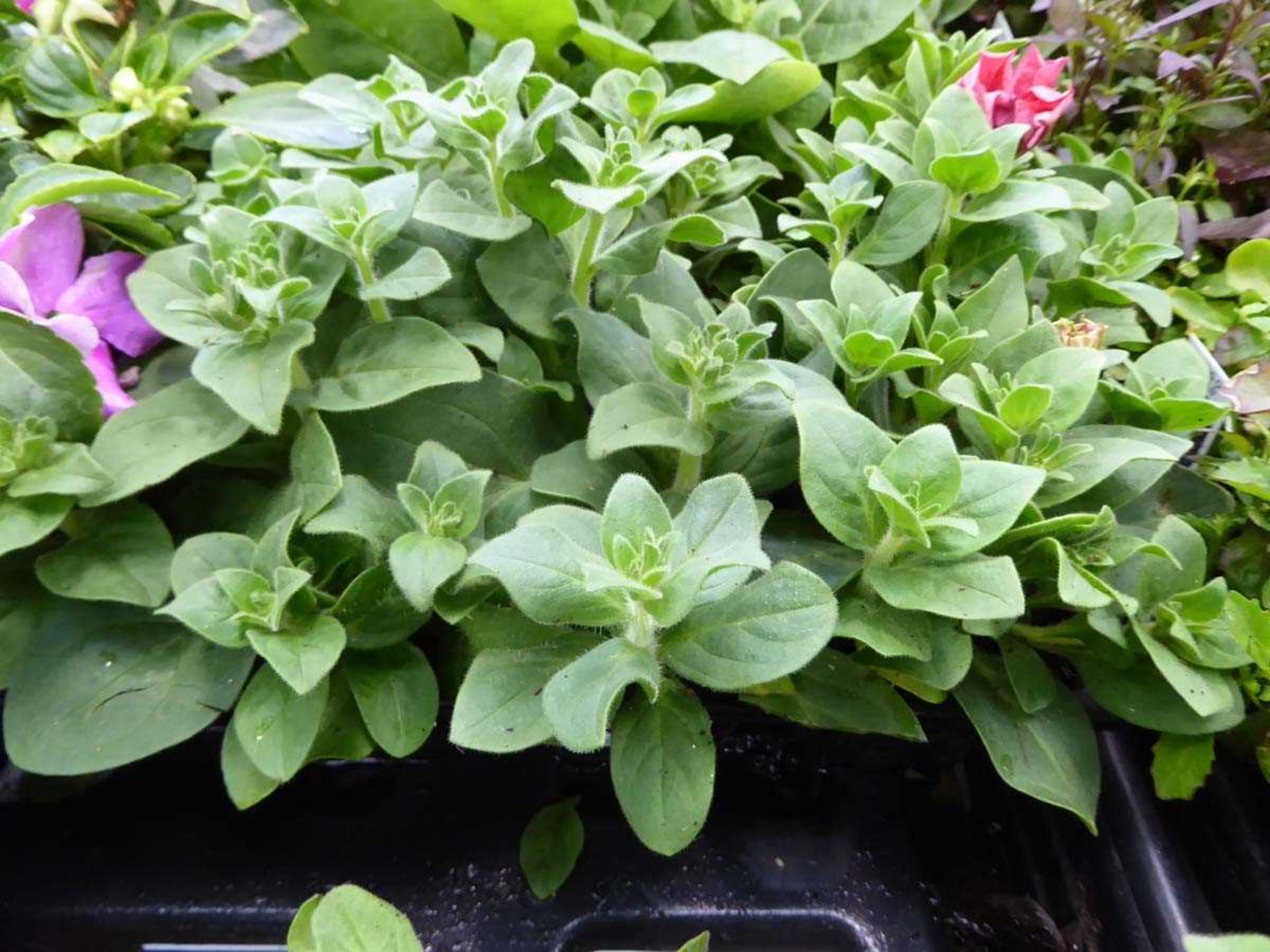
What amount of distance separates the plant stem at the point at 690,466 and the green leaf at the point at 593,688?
149 mm

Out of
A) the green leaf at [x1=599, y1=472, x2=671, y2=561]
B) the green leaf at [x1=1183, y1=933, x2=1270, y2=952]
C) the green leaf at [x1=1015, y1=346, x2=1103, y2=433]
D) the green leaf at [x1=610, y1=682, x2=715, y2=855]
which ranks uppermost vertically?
the green leaf at [x1=1015, y1=346, x2=1103, y2=433]

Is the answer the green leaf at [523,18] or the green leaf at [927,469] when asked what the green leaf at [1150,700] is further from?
the green leaf at [523,18]

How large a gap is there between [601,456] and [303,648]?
219mm

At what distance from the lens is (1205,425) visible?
2.19ft

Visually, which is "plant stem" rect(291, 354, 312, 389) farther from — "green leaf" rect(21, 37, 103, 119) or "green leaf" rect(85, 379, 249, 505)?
"green leaf" rect(21, 37, 103, 119)

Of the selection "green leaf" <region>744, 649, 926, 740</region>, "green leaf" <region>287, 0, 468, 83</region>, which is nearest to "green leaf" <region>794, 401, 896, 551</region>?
"green leaf" <region>744, 649, 926, 740</region>

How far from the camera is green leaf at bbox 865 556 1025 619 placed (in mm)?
514

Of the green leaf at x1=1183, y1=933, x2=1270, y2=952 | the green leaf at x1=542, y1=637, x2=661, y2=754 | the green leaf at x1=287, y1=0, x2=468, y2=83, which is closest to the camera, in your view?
the green leaf at x1=1183, y1=933, x2=1270, y2=952

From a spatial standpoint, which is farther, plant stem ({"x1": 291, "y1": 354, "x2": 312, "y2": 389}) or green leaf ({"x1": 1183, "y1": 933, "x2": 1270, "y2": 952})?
plant stem ({"x1": 291, "y1": 354, "x2": 312, "y2": 389})

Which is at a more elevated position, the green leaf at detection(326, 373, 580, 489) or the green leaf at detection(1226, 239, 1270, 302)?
the green leaf at detection(1226, 239, 1270, 302)

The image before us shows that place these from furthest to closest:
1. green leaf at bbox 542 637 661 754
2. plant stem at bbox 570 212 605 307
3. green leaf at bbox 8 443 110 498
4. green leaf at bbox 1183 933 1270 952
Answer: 1. plant stem at bbox 570 212 605 307
2. green leaf at bbox 8 443 110 498
3. green leaf at bbox 542 637 661 754
4. green leaf at bbox 1183 933 1270 952

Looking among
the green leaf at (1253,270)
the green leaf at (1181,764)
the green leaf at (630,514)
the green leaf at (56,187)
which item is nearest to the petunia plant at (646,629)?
the green leaf at (630,514)

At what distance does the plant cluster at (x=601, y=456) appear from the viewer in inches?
21.5

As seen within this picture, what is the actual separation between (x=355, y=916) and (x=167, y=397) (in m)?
0.37
